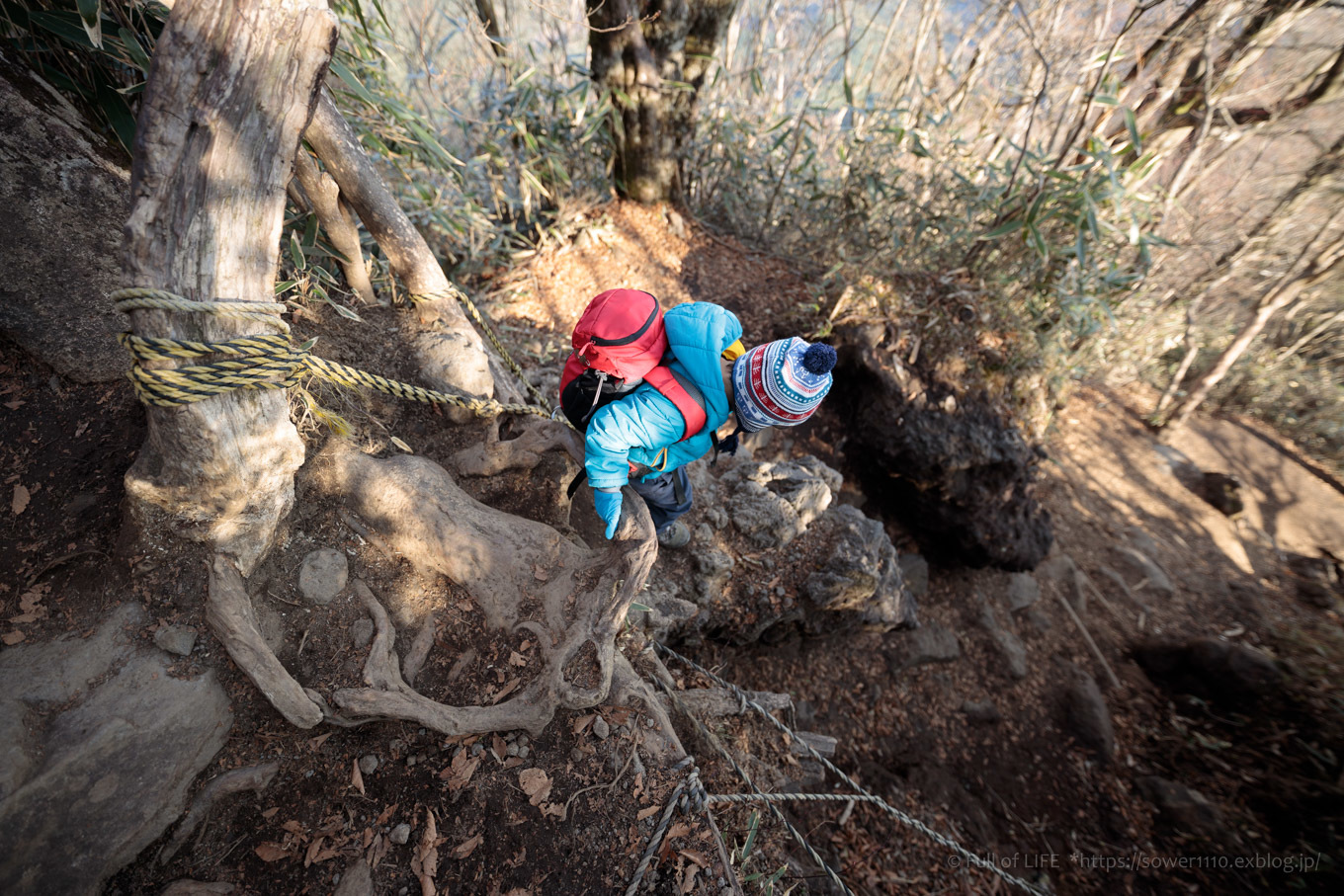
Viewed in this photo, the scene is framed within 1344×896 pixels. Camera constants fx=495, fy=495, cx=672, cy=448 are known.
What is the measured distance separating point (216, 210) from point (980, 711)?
593 cm

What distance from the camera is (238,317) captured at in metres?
1.46

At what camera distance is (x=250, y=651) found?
1.56 meters

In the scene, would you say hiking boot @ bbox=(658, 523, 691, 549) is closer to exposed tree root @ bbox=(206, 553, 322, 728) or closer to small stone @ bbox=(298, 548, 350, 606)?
small stone @ bbox=(298, 548, 350, 606)

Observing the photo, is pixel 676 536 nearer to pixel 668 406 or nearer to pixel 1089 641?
pixel 668 406

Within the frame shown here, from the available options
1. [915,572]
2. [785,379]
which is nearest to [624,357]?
[785,379]

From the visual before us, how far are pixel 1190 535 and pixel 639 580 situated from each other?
9135 mm

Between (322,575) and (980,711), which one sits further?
(980,711)

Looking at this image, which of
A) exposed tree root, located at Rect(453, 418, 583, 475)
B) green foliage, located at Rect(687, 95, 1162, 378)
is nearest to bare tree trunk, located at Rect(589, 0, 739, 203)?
green foliage, located at Rect(687, 95, 1162, 378)

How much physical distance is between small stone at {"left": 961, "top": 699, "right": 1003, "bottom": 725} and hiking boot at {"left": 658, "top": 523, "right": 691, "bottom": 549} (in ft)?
10.8

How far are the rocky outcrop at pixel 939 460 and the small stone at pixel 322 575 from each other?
162 inches

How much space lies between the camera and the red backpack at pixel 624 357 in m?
1.73

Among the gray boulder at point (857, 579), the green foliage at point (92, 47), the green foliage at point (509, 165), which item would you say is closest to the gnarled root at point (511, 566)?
the green foliage at point (92, 47)

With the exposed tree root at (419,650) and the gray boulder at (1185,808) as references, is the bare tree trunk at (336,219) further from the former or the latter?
the gray boulder at (1185,808)

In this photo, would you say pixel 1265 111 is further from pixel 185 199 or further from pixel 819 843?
pixel 185 199
